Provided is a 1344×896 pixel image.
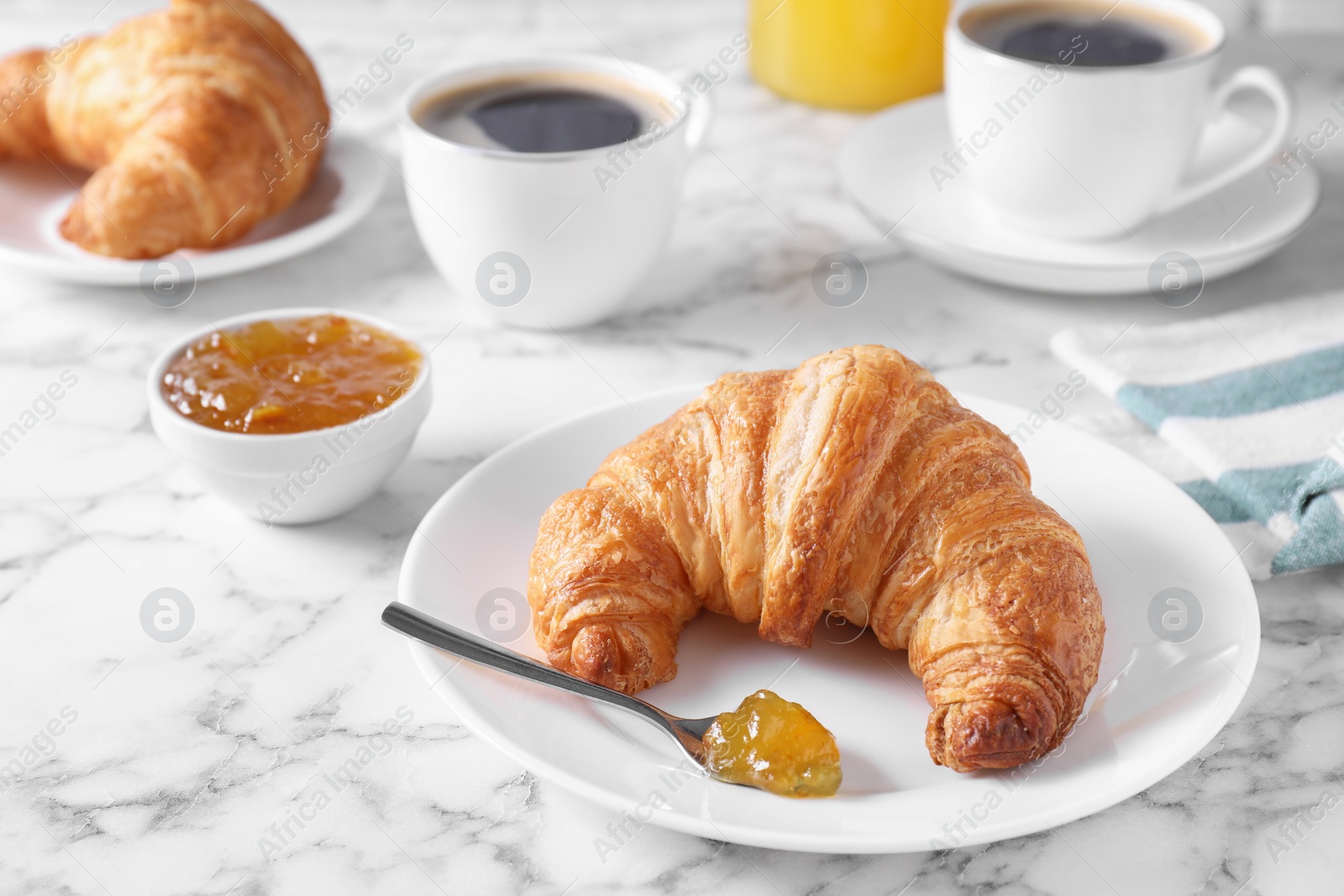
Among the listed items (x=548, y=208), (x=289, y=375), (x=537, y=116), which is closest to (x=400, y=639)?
(x=289, y=375)

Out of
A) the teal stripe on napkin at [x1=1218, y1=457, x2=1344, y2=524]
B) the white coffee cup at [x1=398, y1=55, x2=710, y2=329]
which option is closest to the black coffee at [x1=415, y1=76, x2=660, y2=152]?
the white coffee cup at [x1=398, y1=55, x2=710, y2=329]

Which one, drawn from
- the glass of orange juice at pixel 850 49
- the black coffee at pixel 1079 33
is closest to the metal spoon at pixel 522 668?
the black coffee at pixel 1079 33

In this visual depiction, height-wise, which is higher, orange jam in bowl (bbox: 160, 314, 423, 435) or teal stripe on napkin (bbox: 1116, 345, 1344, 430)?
orange jam in bowl (bbox: 160, 314, 423, 435)

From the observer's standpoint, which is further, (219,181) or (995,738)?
(219,181)

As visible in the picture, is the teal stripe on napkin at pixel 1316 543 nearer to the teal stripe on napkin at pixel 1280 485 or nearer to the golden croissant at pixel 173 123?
the teal stripe on napkin at pixel 1280 485

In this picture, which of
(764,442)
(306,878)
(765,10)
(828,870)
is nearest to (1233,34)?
(765,10)

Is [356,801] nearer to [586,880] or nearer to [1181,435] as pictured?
[586,880]

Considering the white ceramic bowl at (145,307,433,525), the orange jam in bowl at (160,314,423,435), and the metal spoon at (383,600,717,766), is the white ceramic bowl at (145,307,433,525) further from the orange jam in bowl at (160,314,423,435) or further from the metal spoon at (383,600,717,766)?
the metal spoon at (383,600,717,766)
